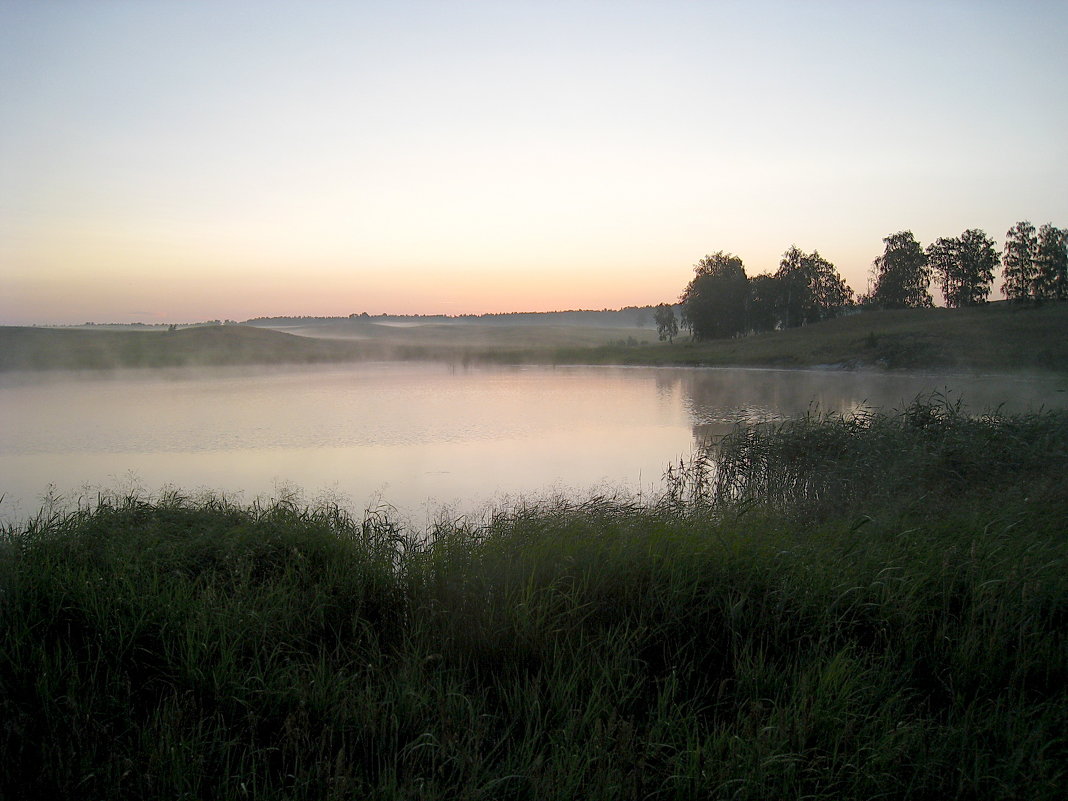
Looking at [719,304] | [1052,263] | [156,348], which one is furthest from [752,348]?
[156,348]

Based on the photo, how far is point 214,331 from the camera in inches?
1953

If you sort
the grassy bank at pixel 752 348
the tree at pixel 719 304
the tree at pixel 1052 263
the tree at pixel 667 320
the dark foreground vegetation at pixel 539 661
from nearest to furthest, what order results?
the dark foreground vegetation at pixel 539 661 → the grassy bank at pixel 752 348 → the tree at pixel 1052 263 → the tree at pixel 719 304 → the tree at pixel 667 320

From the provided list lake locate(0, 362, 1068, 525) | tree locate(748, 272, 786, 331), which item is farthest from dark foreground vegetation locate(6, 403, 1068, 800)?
tree locate(748, 272, 786, 331)

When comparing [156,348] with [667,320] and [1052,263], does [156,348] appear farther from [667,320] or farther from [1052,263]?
[1052,263]

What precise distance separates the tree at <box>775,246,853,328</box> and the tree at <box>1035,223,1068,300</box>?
15195mm

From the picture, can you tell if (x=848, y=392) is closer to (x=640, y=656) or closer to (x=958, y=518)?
(x=958, y=518)

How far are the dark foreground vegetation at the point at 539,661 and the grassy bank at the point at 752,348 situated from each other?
84.3ft

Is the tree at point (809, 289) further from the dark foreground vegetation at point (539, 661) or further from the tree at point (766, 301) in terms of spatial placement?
the dark foreground vegetation at point (539, 661)

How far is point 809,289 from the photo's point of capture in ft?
181

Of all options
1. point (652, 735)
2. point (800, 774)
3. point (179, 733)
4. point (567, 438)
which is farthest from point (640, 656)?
point (567, 438)

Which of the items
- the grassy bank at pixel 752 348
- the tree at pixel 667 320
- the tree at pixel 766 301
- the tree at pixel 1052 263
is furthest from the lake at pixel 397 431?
the tree at pixel 667 320

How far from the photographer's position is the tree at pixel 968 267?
174 feet

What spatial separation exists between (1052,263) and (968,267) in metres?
11.3

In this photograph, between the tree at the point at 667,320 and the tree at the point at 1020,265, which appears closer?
the tree at the point at 1020,265
